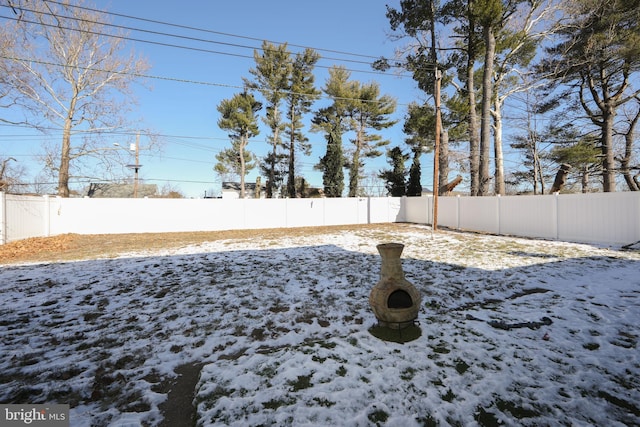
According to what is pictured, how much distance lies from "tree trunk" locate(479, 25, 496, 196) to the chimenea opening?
448 inches

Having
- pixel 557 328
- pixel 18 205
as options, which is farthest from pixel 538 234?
pixel 18 205

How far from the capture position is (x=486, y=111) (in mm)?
11469

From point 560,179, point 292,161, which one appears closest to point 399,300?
point 560,179

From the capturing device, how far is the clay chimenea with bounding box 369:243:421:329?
2512 millimetres

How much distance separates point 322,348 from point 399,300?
93 cm

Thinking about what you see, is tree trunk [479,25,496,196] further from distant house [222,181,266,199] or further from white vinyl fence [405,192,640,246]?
distant house [222,181,266,199]

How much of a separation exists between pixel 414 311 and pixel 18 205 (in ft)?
38.9

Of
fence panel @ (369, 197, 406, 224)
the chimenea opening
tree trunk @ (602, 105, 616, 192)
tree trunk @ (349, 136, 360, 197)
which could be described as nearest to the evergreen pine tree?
tree trunk @ (349, 136, 360, 197)

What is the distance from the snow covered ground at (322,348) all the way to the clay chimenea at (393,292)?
9.9 inches

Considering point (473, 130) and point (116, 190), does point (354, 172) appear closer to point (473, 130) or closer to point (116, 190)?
point (473, 130)

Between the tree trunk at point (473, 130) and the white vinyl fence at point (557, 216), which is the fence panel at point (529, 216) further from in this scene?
the tree trunk at point (473, 130)

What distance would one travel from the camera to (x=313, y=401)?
→ 5.78 feet

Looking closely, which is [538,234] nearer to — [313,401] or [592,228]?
[592,228]

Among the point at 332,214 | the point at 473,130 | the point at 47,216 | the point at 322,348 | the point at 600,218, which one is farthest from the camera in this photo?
the point at 332,214
